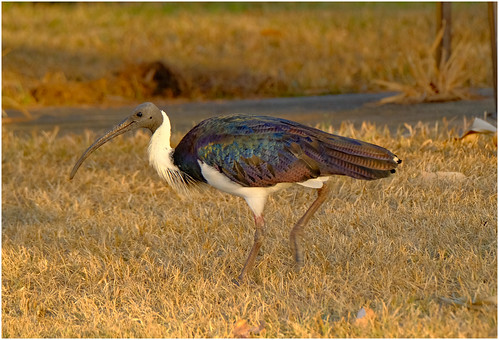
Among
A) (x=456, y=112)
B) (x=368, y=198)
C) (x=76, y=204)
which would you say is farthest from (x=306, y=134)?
(x=456, y=112)

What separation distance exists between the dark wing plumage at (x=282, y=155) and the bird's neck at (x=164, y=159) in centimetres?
26

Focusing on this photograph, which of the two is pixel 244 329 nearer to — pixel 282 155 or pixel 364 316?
pixel 364 316

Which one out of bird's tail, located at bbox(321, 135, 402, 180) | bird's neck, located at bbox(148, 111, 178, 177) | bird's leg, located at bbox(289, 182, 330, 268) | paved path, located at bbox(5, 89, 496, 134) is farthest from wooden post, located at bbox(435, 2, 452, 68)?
bird's neck, located at bbox(148, 111, 178, 177)

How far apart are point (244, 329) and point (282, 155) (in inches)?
40.9

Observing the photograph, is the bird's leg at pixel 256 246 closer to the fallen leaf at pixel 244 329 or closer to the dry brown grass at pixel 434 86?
the fallen leaf at pixel 244 329

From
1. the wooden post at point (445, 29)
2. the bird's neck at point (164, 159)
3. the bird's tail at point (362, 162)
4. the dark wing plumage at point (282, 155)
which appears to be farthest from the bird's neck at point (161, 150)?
the wooden post at point (445, 29)

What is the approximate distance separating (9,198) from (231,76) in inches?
262

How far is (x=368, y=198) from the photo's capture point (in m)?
6.19

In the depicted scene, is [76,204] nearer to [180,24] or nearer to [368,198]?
[368,198]

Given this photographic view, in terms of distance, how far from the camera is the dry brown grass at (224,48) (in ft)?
41.1

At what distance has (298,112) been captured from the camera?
399 inches

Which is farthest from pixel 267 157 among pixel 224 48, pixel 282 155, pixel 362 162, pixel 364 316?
pixel 224 48

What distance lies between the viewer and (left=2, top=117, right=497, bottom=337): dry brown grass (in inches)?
166

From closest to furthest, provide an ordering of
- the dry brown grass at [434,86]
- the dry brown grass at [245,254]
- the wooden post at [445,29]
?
the dry brown grass at [245,254], the dry brown grass at [434,86], the wooden post at [445,29]
